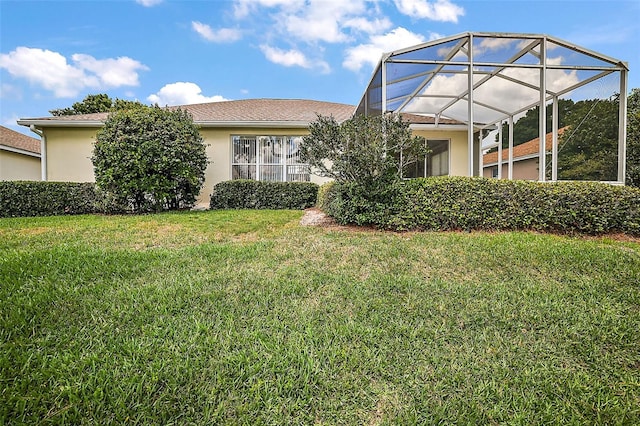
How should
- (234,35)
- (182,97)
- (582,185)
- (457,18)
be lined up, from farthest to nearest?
(182,97), (234,35), (457,18), (582,185)

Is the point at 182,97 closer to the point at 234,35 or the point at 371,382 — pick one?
the point at 234,35

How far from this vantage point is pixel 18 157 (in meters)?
14.2

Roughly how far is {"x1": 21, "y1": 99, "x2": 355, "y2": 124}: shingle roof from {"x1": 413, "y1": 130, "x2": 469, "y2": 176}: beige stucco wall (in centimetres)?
393

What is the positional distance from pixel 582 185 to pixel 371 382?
671 cm

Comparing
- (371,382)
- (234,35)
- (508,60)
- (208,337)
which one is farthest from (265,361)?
(234,35)

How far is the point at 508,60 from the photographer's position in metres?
7.86

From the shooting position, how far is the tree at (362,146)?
5664 millimetres

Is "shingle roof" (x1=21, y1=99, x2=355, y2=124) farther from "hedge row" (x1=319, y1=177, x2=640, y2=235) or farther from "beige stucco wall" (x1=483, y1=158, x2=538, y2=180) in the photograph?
"beige stucco wall" (x1=483, y1=158, x2=538, y2=180)

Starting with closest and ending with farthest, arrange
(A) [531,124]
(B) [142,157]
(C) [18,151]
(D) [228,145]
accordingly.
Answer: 1. (B) [142,157]
2. (A) [531,124]
3. (D) [228,145]
4. (C) [18,151]

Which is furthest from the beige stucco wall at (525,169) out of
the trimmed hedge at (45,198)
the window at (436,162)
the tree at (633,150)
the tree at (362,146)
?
the trimmed hedge at (45,198)

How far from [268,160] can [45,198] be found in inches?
267

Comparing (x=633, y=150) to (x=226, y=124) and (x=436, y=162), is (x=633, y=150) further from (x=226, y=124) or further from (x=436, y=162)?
(x=226, y=124)

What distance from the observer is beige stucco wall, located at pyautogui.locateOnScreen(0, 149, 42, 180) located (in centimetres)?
1339

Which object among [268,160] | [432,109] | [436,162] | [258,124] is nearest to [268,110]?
[258,124]
